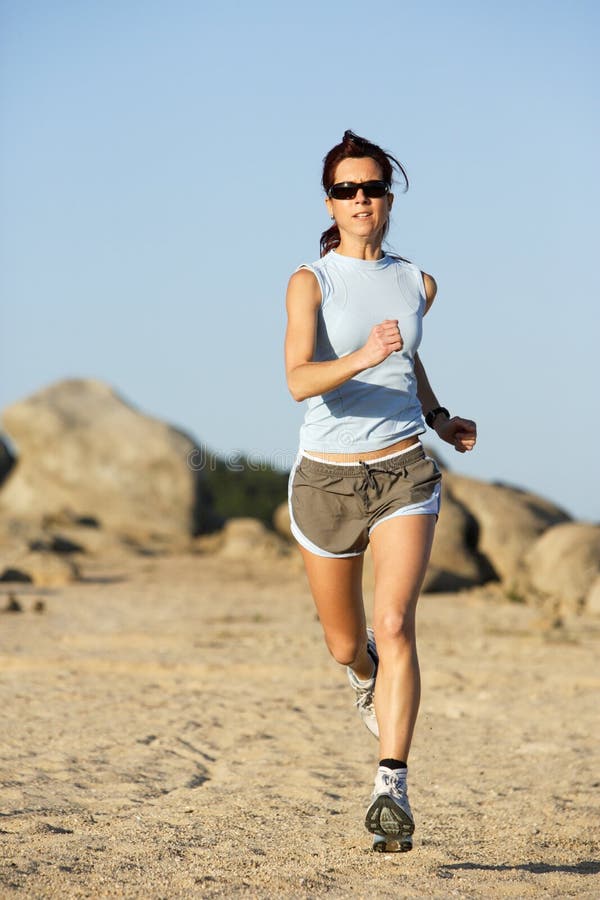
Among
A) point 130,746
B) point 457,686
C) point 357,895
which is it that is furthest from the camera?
point 457,686

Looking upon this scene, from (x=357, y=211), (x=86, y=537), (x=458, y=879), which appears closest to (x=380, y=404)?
(x=357, y=211)

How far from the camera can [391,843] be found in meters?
4.57

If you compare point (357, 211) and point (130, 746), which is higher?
point (357, 211)

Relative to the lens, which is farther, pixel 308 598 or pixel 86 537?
pixel 86 537

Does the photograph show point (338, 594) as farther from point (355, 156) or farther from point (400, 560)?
point (355, 156)

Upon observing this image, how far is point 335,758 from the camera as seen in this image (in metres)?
6.93

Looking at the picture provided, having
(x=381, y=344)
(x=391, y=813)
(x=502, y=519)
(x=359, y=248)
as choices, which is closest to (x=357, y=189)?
(x=359, y=248)

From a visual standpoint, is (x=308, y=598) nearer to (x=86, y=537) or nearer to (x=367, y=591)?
(x=367, y=591)

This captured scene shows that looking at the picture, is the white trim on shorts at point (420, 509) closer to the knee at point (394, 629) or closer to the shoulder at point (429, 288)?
the knee at point (394, 629)

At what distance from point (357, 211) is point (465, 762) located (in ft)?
11.1

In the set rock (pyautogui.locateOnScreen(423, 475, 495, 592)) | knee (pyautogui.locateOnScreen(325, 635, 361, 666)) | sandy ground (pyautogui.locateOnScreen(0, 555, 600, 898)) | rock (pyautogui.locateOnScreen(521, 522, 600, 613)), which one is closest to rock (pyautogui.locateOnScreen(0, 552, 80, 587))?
sandy ground (pyautogui.locateOnScreen(0, 555, 600, 898))

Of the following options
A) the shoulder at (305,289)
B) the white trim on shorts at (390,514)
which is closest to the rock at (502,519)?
the white trim on shorts at (390,514)

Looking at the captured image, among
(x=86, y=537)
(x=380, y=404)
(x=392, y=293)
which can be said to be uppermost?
(x=392, y=293)

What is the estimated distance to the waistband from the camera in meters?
4.81
